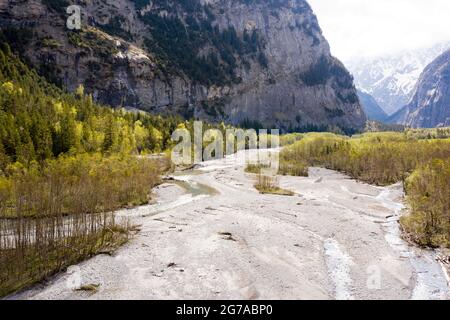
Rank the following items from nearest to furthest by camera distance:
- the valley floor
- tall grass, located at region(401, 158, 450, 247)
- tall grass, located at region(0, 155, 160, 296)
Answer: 1. the valley floor
2. tall grass, located at region(0, 155, 160, 296)
3. tall grass, located at region(401, 158, 450, 247)

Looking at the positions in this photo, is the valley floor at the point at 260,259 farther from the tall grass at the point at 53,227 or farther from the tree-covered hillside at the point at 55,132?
the tree-covered hillside at the point at 55,132

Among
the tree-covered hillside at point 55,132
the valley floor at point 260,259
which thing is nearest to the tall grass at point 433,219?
the valley floor at point 260,259

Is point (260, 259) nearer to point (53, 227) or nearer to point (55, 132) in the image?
point (53, 227)

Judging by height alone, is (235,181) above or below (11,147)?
below

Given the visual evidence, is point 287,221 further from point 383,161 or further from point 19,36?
point 19,36

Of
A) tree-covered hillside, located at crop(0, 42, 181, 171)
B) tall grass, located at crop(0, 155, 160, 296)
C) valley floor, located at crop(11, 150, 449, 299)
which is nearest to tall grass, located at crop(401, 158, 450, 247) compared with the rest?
valley floor, located at crop(11, 150, 449, 299)

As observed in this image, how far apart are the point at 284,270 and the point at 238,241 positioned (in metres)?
5.77

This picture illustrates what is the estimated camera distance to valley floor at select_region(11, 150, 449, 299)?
757 inches

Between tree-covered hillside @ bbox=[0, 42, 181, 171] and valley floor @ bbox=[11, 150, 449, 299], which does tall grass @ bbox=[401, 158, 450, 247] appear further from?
tree-covered hillside @ bbox=[0, 42, 181, 171]

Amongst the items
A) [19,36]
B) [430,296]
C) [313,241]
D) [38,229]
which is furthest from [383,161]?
[19,36]

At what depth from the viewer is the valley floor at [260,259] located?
63.1ft

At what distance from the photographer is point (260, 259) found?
23.6 meters

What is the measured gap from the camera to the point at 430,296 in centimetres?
1925

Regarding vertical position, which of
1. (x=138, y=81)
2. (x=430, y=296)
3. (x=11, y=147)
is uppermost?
(x=138, y=81)
